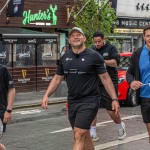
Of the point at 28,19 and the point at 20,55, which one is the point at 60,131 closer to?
the point at 20,55

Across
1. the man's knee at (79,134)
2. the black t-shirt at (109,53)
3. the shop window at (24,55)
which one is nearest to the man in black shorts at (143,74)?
the man's knee at (79,134)

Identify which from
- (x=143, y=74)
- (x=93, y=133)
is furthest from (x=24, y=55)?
(x=143, y=74)

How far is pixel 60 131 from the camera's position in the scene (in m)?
10.3

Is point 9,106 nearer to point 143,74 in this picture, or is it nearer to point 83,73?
point 83,73

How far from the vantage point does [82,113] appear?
6.28 meters

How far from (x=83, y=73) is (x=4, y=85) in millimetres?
1033

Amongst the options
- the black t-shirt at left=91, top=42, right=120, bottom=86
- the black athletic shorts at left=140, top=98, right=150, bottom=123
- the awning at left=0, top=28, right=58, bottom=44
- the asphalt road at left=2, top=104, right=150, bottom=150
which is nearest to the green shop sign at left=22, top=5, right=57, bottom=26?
the awning at left=0, top=28, right=58, bottom=44

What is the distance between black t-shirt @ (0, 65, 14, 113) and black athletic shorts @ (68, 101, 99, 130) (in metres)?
0.87

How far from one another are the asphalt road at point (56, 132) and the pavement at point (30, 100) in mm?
1777

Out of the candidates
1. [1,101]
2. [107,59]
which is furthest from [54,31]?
[1,101]

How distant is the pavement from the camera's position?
1596cm

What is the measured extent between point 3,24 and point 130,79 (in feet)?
49.4

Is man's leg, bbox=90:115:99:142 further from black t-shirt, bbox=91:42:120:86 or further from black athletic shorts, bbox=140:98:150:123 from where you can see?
black athletic shorts, bbox=140:98:150:123

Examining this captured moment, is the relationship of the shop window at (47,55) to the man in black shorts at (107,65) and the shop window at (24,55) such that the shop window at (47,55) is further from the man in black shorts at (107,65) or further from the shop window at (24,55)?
the man in black shorts at (107,65)
